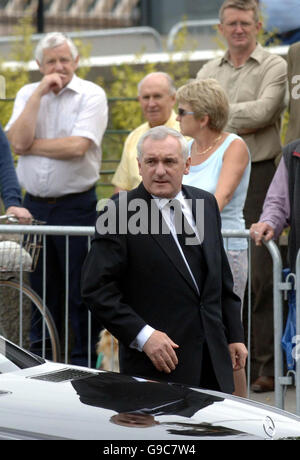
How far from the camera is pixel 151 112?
751 centimetres

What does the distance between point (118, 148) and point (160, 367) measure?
18.2 feet

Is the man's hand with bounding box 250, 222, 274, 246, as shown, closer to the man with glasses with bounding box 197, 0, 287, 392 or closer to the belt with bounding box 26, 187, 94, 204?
the man with glasses with bounding box 197, 0, 287, 392

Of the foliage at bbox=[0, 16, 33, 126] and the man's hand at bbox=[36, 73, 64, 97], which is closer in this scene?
the man's hand at bbox=[36, 73, 64, 97]

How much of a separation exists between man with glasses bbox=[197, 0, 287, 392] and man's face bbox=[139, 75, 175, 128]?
1.33 feet

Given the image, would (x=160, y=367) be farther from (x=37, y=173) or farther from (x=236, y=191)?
(x=37, y=173)

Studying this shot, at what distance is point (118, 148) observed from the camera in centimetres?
1022

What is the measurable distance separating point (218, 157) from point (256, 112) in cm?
96

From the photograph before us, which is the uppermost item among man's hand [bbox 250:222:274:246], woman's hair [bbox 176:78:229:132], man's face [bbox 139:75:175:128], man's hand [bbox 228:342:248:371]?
man's face [bbox 139:75:175:128]

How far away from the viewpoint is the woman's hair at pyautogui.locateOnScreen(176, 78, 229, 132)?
6.32m

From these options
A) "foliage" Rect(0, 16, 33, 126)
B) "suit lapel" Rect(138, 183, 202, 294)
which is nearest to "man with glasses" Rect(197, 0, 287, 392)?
"suit lapel" Rect(138, 183, 202, 294)

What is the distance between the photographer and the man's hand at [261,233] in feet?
20.2

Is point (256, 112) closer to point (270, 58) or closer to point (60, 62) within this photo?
point (270, 58)
